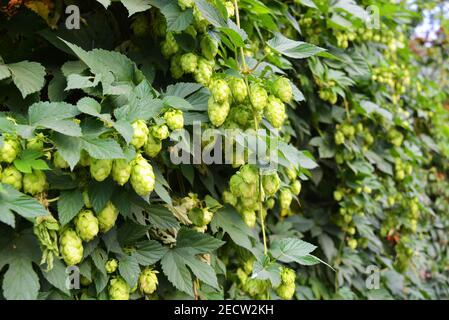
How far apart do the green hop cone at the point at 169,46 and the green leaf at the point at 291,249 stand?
24.0 inches

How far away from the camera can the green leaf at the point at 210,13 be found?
1333 mm

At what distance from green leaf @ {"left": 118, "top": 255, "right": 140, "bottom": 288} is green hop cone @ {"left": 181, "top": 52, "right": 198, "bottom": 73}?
20.8 inches

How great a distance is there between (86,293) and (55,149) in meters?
0.39

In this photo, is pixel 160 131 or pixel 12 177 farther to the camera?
pixel 160 131

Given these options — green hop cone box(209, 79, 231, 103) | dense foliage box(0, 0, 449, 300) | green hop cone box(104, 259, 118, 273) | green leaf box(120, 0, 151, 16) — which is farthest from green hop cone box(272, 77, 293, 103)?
green hop cone box(104, 259, 118, 273)

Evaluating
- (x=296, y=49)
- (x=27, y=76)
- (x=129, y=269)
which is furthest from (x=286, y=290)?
(x=27, y=76)

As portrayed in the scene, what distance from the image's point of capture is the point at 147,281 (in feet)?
4.59

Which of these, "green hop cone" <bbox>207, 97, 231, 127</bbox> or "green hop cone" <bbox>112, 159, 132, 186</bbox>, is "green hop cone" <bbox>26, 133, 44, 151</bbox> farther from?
"green hop cone" <bbox>207, 97, 231, 127</bbox>

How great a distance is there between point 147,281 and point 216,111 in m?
0.48

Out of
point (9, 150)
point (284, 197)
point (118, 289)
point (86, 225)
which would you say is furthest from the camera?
point (284, 197)

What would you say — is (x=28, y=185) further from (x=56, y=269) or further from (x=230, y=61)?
(x=230, y=61)

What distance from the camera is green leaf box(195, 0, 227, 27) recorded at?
4.37 ft

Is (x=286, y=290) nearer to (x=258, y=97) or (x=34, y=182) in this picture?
(x=258, y=97)

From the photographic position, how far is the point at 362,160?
99.1 inches
